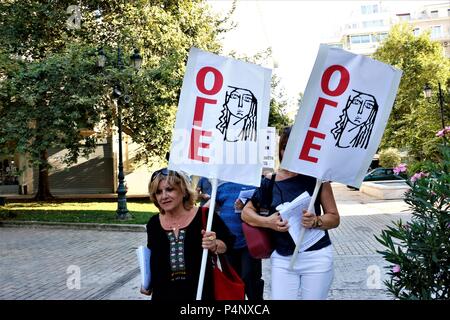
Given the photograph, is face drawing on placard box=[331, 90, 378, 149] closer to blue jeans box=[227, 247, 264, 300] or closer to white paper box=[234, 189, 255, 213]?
white paper box=[234, 189, 255, 213]

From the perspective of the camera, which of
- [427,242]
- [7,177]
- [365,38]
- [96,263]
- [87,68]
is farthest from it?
[365,38]

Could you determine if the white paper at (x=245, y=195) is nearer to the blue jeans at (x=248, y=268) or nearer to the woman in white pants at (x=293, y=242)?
the blue jeans at (x=248, y=268)

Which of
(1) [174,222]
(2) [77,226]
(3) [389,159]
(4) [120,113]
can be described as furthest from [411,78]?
(1) [174,222]

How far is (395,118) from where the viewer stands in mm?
33000

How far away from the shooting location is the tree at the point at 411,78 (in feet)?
96.7

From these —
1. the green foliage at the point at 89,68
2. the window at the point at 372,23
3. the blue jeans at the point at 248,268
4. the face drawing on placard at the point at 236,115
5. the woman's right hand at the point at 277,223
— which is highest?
the window at the point at 372,23

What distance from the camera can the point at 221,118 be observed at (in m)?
2.94

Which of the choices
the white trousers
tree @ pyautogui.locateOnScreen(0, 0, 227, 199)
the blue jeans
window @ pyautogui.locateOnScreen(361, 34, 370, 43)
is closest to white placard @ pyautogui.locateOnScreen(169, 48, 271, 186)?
the white trousers

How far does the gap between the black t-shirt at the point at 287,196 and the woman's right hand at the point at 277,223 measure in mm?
99

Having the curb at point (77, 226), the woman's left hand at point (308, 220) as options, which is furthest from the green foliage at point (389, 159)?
the woman's left hand at point (308, 220)

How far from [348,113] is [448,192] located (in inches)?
31.4

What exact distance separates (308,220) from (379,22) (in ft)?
274

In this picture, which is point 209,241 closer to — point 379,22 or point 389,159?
point 389,159
